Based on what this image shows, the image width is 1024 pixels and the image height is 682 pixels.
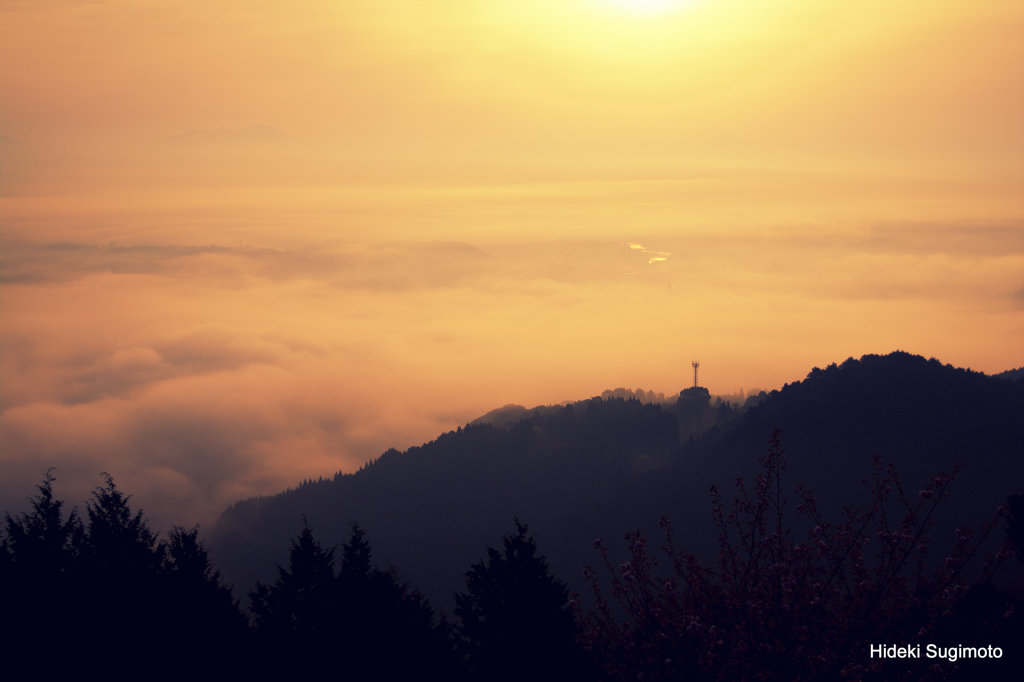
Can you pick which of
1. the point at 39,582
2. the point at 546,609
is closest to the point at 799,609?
the point at 546,609

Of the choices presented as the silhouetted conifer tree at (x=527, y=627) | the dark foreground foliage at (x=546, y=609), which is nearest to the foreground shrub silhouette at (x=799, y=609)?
the dark foreground foliage at (x=546, y=609)

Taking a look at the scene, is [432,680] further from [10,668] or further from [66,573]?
[66,573]

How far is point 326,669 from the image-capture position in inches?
1806

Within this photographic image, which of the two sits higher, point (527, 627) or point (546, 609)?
point (546, 609)

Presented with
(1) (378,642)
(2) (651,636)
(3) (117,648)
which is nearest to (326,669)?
(1) (378,642)

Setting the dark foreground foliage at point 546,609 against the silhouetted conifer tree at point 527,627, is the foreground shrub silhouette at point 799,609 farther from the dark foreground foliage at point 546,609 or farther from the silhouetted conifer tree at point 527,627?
the silhouetted conifer tree at point 527,627

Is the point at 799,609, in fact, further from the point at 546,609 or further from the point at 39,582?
the point at 39,582

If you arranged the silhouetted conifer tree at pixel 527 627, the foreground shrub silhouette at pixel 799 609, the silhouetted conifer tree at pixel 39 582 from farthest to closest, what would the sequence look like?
the silhouetted conifer tree at pixel 39 582 < the silhouetted conifer tree at pixel 527 627 < the foreground shrub silhouette at pixel 799 609

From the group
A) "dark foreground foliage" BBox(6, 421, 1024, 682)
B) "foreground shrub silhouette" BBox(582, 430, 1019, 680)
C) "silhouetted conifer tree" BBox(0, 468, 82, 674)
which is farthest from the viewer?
"silhouetted conifer tree" BBox(0, 468, 82, 674)

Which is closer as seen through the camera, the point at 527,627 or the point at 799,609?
the point at 799,609

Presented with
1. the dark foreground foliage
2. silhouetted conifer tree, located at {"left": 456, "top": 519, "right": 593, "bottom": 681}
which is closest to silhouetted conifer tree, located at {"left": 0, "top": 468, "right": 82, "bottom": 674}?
the dark foreground foliage

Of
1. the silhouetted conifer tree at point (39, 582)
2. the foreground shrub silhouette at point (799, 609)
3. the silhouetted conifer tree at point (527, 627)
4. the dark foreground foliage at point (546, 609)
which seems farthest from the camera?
the silhouetted conifer tree at point (39, 582)

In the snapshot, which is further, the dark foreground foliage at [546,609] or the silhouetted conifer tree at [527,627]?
the silhouetted conifer tree at [527,627]

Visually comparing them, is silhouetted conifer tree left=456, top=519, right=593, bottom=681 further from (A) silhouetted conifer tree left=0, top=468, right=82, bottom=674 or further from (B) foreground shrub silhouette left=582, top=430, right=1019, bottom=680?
(A) silhouetted conifer tree left=0, top=468, right=82, bottom=674
